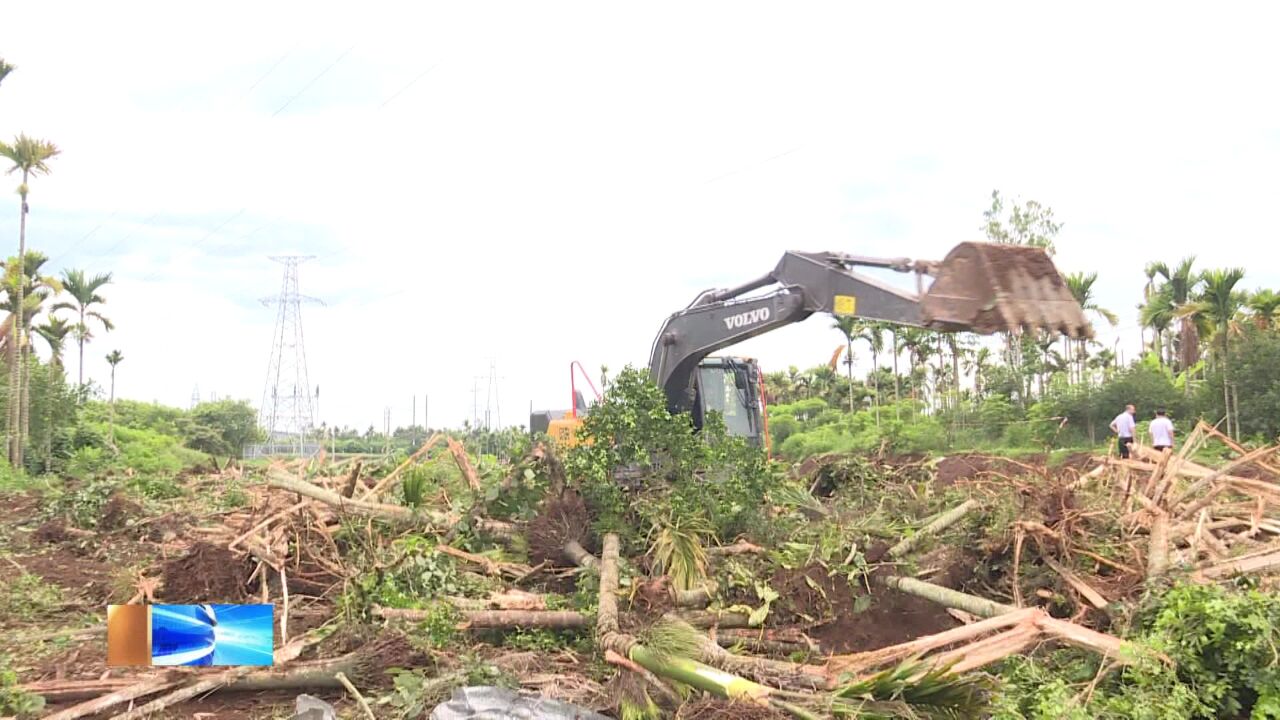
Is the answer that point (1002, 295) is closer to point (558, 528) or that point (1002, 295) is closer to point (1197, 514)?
point (1197, 514)

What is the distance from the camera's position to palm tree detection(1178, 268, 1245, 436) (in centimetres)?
2327

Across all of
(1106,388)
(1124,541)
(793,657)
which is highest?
(1106,388)

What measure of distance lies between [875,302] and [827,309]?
76cm

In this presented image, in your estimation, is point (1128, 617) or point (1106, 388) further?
point (1106, 388)

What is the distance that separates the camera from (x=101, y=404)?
41531mm

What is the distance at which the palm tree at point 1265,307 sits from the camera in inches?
947

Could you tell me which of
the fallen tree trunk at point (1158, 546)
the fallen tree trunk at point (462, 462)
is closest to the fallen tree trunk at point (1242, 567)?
the fallen tree trunk at point (1158, 546)

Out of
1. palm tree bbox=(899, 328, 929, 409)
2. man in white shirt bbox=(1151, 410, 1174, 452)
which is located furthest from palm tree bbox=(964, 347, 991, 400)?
man in white shirt bbox=(1151, 410, 1174, 452)

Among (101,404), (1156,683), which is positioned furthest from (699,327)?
(101,404)

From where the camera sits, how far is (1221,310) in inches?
938

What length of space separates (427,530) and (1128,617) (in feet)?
19.4

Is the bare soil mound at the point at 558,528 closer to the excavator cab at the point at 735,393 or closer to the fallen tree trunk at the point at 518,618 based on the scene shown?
the fallen tree trunk at the point at 518,618

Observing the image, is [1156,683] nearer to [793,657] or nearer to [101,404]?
[793,657]

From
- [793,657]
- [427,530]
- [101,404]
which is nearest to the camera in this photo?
[793,657]
